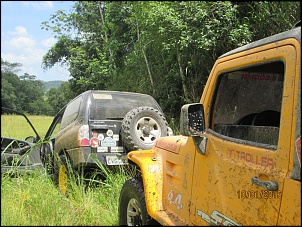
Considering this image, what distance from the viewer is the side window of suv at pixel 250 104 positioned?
245 centimetres

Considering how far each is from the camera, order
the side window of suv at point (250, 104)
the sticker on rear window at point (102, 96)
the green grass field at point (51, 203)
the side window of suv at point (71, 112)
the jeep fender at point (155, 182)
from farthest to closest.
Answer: the side window of suv at point (71, 112), the sticker on rear window at point (102, 96), the jeep fender at point (155, 182), the side window of suv at point (250, 104), the green grass field at point (51, 203)

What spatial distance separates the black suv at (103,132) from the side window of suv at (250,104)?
7.05 feet

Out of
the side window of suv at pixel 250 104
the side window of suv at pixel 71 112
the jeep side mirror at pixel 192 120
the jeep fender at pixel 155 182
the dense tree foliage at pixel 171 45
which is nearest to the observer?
the jeep side mirror at pixel 192 120

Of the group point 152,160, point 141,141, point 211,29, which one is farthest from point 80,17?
point 152,160

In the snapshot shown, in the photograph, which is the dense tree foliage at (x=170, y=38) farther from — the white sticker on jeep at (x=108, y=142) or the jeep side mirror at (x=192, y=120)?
the jeep side mirror at (x=192, y=120)

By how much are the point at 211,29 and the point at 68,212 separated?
24.9 ft

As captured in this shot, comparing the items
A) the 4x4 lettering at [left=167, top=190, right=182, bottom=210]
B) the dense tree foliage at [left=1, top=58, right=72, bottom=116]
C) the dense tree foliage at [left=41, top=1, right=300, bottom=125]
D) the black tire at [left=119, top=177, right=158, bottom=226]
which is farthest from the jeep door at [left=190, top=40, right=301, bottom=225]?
the dense tree foliage at [left=41, top=1, right=300, bottom=125]

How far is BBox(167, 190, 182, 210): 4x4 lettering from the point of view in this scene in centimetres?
261

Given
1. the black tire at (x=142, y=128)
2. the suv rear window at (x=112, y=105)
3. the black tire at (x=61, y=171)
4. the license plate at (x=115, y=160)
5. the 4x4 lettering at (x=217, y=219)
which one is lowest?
the black tire at (x=61, y=171)

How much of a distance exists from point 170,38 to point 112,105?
208 inches

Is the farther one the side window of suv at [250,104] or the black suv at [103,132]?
the black suv at [103,132]

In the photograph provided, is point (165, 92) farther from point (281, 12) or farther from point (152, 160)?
point (152, 160)

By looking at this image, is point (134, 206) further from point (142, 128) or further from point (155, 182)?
point (142, 128)
